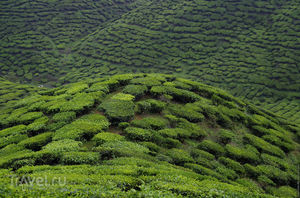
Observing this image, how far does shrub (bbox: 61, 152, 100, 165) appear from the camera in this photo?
8414mm

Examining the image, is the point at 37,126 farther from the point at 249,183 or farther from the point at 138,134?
the point at 249,183

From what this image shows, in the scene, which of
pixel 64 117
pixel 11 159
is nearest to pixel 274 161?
pixel 64 117

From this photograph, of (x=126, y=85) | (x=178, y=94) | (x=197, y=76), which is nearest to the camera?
(x=178, y=94)

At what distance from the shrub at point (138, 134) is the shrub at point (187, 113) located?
358 centimetres

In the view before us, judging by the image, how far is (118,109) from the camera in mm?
13234

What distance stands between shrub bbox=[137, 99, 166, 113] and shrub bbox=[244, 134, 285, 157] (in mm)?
6774

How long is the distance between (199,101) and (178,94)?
1.90m

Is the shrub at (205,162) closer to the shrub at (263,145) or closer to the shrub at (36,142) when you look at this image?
the shrub at (263,145)

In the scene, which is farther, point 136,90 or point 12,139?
point 136,90

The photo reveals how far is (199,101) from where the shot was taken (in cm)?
1611

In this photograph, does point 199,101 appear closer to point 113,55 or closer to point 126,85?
point 126,85

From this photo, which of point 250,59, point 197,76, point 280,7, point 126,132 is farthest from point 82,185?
point 280,7

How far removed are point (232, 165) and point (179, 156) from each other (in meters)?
3.47

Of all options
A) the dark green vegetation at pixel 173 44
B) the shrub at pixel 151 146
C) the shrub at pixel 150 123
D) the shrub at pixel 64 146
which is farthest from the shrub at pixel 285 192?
the dark green vegetation at pixel 173 44
